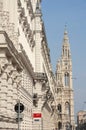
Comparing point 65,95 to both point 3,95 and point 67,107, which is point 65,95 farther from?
point 3,95

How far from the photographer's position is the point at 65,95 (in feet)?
511

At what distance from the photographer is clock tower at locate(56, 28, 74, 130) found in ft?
502

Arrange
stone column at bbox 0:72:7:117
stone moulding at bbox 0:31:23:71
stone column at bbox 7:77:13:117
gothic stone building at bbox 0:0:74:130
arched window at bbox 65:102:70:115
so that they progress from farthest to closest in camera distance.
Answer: arched window at bbox 65:102:70:115 < stone column at bbox 7:77:13:117 < gothic stone building at bbox 0:0:74:130 < stone column at bbox 0:72:7:117 < stone moulding at bbox 0:31:23:71

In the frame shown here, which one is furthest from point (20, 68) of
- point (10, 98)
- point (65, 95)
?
point (65, 95)

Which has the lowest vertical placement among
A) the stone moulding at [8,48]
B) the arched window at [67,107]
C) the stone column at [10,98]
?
the arched window at [67,107]

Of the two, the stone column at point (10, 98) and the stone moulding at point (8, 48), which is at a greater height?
the stone moulding at point (8, 48)

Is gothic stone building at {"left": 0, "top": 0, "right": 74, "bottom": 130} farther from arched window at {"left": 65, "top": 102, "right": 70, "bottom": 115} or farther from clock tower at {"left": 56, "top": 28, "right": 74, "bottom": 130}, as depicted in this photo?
arched window at {"left": 65, "top": 102, "right": 70, "bottom": 115}

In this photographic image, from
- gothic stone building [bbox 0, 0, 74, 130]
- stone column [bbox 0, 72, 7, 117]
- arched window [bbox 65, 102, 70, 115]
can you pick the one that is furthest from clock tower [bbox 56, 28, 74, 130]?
stone column [bbox 0, 72, 7, 117]

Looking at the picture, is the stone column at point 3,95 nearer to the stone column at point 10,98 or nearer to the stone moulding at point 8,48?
the stone moulding at point 8,48

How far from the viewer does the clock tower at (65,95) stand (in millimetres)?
152875

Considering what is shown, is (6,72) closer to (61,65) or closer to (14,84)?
(14,84)

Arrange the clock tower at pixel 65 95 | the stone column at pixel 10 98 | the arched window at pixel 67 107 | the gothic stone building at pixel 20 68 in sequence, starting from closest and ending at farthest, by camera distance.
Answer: the gothic stone building at pixel 20 68 < the stone column at pixel 10 98 < the clock tower at pixel 65 95 < the arched window at pixel 67 107

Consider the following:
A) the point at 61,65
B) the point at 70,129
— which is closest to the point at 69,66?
the point at 61,65

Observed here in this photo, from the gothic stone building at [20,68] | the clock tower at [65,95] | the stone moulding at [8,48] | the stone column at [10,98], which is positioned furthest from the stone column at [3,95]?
the clock tower at [65,95]
